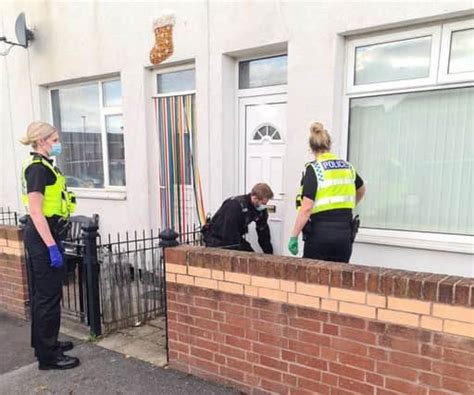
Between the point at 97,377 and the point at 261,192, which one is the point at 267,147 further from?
the point at 97,377

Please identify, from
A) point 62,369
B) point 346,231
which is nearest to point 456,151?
point 346,231

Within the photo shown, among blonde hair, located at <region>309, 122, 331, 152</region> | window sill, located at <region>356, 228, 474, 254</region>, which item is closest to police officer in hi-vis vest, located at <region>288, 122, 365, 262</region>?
blonde hair, located at <region>309, 122, 331, 152</region>

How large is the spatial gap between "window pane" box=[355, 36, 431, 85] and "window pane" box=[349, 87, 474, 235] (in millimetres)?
190

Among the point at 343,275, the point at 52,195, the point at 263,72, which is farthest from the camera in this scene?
the point at 263,72

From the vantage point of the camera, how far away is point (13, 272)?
14.1ft

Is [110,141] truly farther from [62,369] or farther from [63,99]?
[62,369]

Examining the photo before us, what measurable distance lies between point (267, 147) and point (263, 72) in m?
0.90

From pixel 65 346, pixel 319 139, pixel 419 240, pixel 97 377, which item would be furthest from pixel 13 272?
pixel 419 240

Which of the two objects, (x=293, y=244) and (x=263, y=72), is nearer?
(x=293, y=244)

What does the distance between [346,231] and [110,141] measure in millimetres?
4536

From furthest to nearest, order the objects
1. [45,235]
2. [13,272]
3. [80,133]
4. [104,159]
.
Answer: [80,133], [104,159], [13,272], [45,235]

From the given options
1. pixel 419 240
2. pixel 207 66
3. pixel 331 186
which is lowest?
pixel 419 240

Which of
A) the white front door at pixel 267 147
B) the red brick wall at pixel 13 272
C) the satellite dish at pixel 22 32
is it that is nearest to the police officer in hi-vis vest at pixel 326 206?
the white front door at pixel 267 147

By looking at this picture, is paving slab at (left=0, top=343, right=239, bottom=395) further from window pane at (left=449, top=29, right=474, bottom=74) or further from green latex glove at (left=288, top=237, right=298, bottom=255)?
window pane at (left=449, top=29, right=474, bottom=74)
